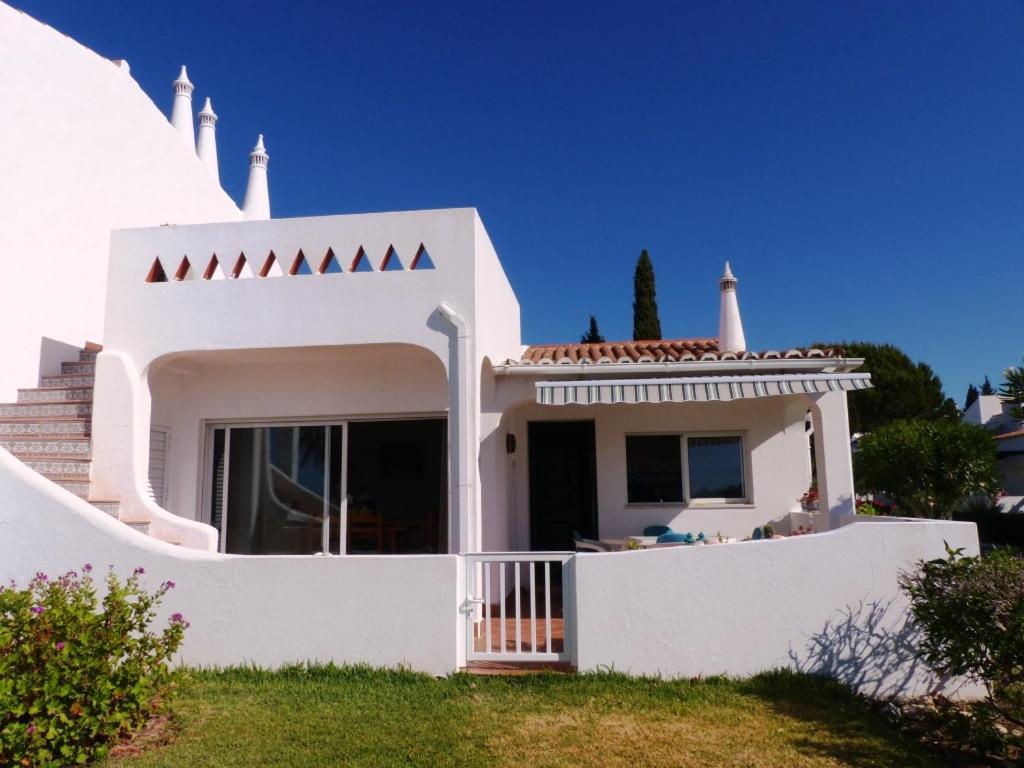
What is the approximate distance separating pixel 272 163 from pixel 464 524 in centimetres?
1978

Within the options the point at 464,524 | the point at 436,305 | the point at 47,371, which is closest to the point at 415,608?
the point at 464,524

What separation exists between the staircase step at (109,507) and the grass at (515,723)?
433cm

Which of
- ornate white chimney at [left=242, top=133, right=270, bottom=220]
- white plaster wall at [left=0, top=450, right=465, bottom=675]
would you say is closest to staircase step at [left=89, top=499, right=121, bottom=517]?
white plaster wall at [left=0, top=450, right=465, bottom=675]

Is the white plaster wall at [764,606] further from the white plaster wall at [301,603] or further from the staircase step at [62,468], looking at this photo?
the staircase step at [62,468]

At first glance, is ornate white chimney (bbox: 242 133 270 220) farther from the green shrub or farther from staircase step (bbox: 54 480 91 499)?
the green shrub

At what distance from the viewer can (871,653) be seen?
382 inches

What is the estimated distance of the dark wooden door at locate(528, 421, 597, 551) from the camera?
18047 millimetres

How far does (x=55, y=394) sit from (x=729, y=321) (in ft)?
52.1

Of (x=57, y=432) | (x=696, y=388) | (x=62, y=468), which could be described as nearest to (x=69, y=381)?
(x=57, y=432)

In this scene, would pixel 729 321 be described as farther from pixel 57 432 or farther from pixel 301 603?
pixel 57 432

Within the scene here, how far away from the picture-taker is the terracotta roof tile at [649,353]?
48.6 feet

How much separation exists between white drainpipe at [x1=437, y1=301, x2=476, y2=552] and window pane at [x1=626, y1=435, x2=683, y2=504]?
6.04 m

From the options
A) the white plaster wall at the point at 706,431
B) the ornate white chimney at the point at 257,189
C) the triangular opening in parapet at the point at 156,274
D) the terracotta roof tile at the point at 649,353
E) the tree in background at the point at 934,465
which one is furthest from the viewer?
the ornate white chimney at the point at 257,189

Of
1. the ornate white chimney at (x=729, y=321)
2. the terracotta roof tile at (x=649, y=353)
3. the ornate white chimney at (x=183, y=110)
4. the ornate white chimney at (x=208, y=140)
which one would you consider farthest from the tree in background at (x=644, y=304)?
the ornate white chimney at (x=183, y=110)
